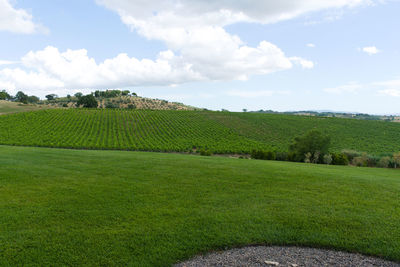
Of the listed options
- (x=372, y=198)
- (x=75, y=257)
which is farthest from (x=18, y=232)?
(x=372, y=198)

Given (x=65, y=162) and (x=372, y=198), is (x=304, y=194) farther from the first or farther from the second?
(x=65, y=162)

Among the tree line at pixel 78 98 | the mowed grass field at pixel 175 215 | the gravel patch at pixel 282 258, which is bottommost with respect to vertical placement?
the gravel patch at pixel 282 258

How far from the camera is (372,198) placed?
952 cm

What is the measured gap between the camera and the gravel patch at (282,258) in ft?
18.8

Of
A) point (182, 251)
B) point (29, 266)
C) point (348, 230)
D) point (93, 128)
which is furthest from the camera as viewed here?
point (93, 128)

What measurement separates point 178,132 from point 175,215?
178ft

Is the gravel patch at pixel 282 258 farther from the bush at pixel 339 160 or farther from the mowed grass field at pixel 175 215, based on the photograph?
the bush at pixel 339 160

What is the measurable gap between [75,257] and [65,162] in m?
10.9

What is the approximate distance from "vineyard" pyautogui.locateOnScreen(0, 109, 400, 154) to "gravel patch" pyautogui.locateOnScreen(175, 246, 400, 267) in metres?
36.5

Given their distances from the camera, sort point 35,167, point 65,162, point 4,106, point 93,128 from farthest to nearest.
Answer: point 4,106
point 93,128
point 65,162
point 35,167

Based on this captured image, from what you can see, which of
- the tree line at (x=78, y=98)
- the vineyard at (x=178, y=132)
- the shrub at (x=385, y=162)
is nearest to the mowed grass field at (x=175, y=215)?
the shrub at (x=385, y=162)

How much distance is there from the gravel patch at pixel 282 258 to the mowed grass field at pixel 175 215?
268 millimetres

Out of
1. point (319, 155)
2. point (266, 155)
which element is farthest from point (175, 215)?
point (319, 155)

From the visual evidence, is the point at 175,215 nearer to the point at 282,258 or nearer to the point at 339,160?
the point at 282,258
